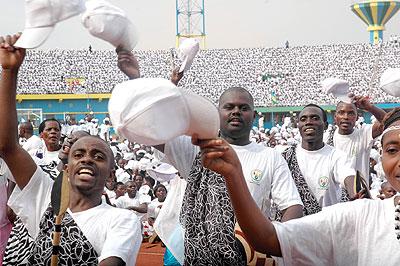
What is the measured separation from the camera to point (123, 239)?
313 cm

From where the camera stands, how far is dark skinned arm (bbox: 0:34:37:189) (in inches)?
122

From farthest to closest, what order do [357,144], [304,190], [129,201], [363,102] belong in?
[129,201] < [357,144] < [363,102] < [304,190]

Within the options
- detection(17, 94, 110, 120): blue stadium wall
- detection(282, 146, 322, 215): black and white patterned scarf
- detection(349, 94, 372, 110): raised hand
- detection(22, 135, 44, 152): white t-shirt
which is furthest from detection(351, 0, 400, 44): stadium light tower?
detection(282, 146, 322, 215): black and white patterned scarf

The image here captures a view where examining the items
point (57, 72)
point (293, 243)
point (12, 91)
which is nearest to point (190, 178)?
point (12, 91)

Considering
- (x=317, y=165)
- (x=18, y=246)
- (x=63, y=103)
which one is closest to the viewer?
(x=18, y=246)

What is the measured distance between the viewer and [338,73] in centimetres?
4344

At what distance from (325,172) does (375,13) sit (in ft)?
181

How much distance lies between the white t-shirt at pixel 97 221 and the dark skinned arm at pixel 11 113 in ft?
0.20

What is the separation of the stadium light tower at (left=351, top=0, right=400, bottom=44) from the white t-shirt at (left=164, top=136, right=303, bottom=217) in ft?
181

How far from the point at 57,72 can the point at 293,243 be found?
135ft

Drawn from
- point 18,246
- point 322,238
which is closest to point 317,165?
point 18,246

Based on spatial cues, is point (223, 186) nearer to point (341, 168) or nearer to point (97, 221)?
point (97, 221)

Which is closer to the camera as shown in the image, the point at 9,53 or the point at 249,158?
the point at 9,53

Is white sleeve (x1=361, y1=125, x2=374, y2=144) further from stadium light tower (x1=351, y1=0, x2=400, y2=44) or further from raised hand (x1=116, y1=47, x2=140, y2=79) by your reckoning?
stadium light tower (x1=351, y1=0, x2=400, y2=44)
